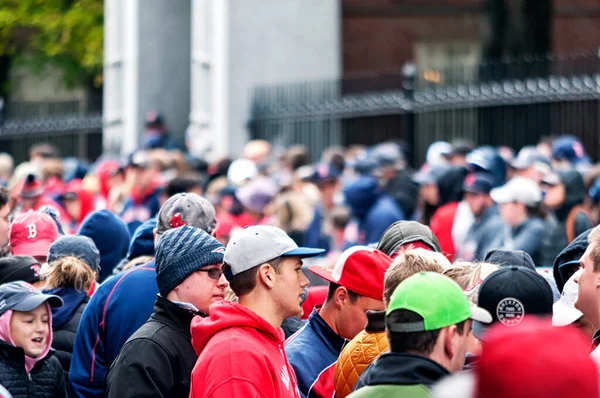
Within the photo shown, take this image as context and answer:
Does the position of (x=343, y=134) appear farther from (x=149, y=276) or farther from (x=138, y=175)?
(x=149, y=276)

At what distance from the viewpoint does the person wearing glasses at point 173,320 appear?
200 inches

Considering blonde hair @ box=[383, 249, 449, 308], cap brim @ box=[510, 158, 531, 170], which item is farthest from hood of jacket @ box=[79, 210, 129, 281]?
cap brim @ box=[510, 158, 531, 170]

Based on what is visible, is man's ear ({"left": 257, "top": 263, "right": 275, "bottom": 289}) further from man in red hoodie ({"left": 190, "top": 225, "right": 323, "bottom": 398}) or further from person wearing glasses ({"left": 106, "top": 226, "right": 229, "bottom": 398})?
person wearing glasses ({"left": 106, "top": 226, "right": 229, "bottom": 398})

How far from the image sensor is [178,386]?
5215mm

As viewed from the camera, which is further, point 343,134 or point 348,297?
point 343,134

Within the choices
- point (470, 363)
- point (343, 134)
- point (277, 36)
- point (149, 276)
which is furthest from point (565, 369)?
point (277, 36)

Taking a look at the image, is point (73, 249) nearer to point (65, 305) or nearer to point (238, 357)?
point (65, 305)

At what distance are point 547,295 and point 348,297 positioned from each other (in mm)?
1407

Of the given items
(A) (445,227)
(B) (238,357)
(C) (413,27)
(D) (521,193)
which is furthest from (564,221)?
(C) (413,27)

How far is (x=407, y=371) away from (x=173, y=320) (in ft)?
5.73

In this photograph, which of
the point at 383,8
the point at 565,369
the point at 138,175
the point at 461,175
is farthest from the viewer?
the point at 383,8

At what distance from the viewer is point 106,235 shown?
789 centimetres

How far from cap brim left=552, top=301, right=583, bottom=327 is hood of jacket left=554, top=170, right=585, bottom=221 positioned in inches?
235

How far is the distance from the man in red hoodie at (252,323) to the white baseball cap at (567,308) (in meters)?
1.00
